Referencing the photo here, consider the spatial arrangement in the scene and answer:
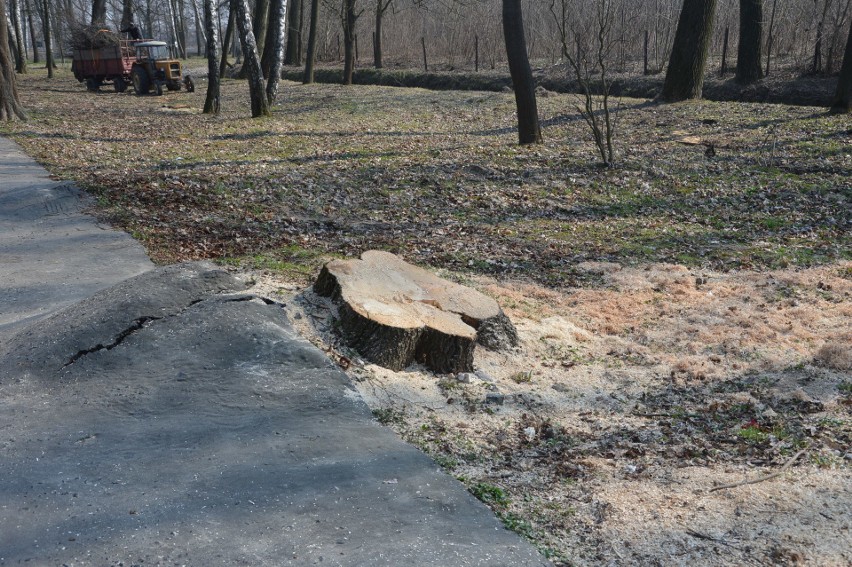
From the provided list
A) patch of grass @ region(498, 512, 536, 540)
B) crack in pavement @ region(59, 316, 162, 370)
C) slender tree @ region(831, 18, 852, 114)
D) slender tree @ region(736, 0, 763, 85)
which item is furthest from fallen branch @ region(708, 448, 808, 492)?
slender tree @ region(736, 0, 763, 85)

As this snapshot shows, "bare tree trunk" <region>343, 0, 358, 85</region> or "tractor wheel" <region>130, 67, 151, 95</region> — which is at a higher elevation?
"bare tree trunk" <region>343, 0, 358, 85</region>

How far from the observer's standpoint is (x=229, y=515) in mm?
3291

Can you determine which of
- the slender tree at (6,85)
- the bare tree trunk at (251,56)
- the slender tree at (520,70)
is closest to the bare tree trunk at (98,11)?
the slender tree at (6,85)

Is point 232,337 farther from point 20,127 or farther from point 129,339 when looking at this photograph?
point 20,127

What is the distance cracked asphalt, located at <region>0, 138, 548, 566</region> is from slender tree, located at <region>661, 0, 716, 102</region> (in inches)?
610

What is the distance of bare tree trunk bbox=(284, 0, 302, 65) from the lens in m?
37.4

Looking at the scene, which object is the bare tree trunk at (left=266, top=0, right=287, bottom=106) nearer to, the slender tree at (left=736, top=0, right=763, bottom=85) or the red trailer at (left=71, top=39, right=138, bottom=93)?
the red trailer at (left=71, top=39, right=138, bottom=93)

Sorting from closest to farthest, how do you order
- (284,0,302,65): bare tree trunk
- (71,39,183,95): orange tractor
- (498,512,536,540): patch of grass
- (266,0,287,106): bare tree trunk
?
(498,512,536,540): patch of grass
(266,0,287,106): bare tree trunk
(71,39,183,95): orange tractor
(284,0,302,65): bare tree trunk

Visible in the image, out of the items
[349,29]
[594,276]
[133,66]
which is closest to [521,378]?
[594,276]

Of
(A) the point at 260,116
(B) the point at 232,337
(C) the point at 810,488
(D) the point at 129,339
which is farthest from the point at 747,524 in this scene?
(A) the point at 260,116

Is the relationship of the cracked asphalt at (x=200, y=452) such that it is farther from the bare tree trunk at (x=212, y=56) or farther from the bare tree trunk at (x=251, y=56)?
the bare tree trunk at (x=212, y=56)

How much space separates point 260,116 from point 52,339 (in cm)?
1418

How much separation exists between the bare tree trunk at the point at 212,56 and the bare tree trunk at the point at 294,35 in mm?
18849

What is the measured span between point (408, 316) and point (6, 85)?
50.3 ft
